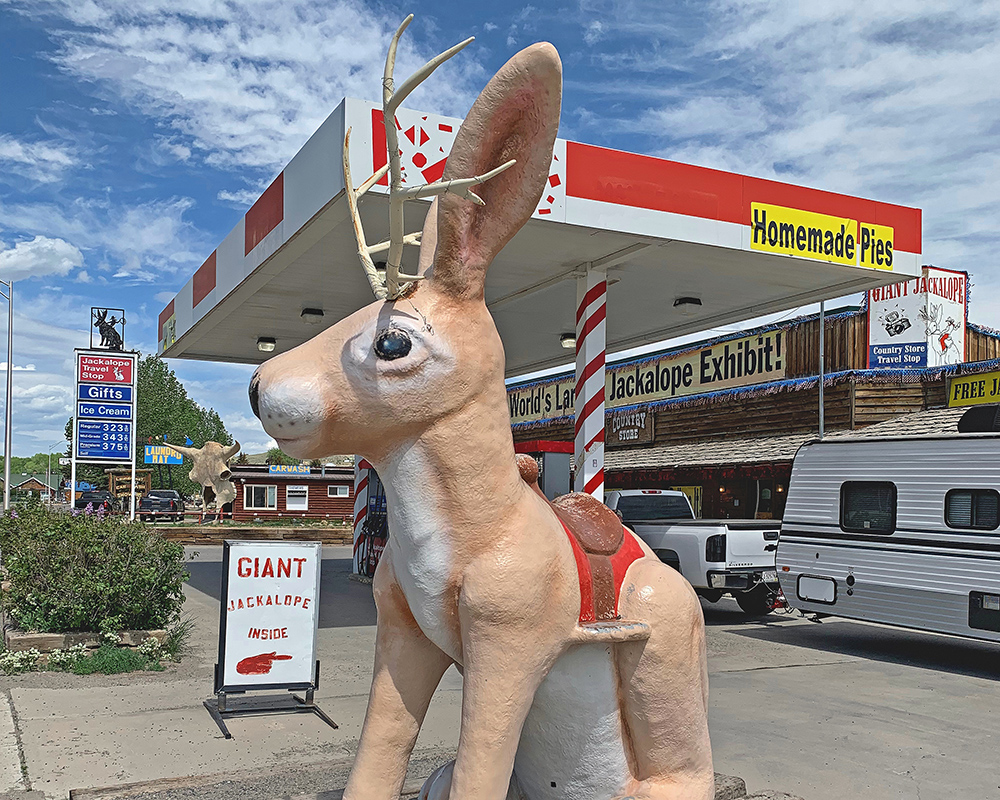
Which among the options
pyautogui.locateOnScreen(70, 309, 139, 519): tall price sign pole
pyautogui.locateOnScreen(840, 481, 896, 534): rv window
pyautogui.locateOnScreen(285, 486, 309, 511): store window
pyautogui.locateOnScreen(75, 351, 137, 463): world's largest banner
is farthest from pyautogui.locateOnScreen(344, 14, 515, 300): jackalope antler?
pyautogui.locateOnScreen(285, 486, 309, 511): store window

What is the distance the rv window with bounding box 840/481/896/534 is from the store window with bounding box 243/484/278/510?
3145 cm

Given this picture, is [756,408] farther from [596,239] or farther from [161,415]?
[161,415]

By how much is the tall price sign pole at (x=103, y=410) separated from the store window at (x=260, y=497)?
21468 millimetres

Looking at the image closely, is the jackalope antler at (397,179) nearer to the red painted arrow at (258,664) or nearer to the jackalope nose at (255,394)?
the jackalope nose at (255,394)

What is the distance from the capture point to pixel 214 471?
3841 centimetres

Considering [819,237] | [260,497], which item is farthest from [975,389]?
[260,497]

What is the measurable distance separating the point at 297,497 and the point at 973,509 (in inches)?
1301

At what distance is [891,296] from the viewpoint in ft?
59.9

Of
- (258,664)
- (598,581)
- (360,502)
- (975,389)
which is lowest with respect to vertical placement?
(258,664)

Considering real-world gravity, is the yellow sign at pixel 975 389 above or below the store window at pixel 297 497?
above

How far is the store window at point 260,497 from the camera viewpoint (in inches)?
1492

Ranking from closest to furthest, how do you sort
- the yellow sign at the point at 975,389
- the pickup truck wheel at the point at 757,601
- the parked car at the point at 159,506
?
the pickup truck wheel at the point at 757,601 → the yellow sign at the point at 975,389 → the parked car at the point at 159,506

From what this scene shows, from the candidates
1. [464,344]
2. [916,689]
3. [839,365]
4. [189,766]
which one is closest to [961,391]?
[839,365]

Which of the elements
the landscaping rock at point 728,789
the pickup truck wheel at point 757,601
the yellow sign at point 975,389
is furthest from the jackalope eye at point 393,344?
the yellow sign at point 975,389
